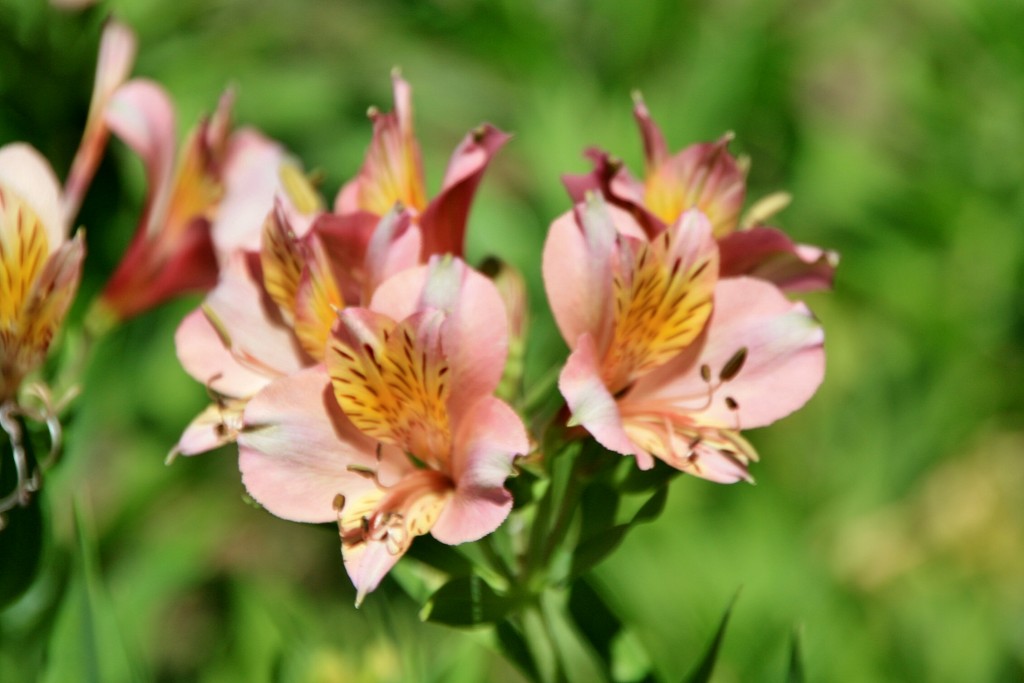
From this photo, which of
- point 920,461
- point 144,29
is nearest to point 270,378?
point 144,29

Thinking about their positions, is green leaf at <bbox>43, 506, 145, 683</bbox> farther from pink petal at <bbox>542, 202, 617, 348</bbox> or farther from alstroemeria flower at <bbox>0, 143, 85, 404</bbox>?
pink petal at <bbox>542, 202, 617, 348</bbox>

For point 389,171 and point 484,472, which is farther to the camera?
point 389,171

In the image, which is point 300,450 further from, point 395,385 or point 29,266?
point 29,266

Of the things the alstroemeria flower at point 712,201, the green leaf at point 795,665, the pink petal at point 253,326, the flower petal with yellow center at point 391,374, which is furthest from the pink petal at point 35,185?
the green leaf at point 795,665

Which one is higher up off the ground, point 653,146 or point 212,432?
point 653,146

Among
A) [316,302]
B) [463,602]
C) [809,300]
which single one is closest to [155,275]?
[316,302]

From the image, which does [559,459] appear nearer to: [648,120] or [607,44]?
[648,120]

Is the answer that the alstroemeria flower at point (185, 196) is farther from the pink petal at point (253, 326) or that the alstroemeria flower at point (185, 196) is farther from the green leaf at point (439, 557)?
the green leaf at point (439, 557)
